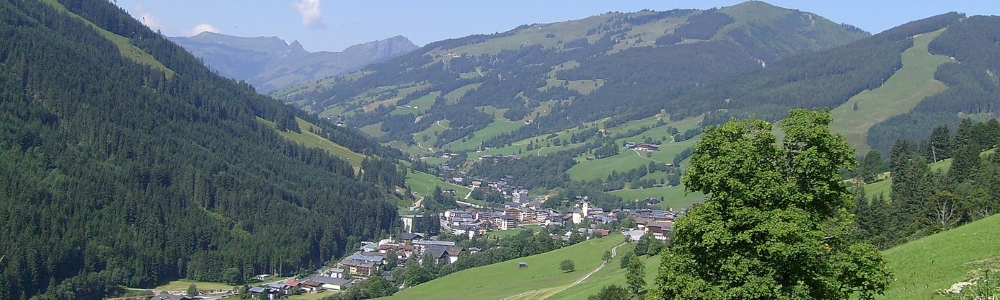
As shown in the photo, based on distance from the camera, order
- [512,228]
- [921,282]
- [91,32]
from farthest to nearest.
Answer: [91,32] < [512,228] < [921,282]

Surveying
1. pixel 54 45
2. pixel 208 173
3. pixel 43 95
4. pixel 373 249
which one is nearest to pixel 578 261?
pixel 373 249

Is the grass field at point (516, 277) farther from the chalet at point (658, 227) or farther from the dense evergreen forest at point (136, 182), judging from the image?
the dense evergreen forest at point (136, 182)

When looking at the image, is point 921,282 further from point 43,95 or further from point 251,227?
point 43,95

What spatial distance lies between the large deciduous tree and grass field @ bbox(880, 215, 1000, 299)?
5.10 metres

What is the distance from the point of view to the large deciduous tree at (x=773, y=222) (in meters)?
20.3

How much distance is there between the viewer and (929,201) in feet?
170

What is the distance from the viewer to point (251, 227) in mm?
125688

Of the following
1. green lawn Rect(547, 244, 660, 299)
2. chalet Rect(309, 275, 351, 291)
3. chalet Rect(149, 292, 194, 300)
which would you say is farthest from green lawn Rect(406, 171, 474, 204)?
green lawn Rect(547, 244, 660, 299)

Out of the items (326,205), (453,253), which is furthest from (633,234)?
(326,205)

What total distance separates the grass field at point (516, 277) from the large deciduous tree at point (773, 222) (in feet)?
156

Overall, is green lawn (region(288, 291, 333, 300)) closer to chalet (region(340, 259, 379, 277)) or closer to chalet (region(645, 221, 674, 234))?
chalet (region(340, 259, 379, 277))

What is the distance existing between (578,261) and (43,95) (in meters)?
94.9

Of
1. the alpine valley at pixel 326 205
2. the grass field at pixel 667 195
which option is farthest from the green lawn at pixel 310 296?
the grass field at pixel 667 195

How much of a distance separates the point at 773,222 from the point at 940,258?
14.4 m
